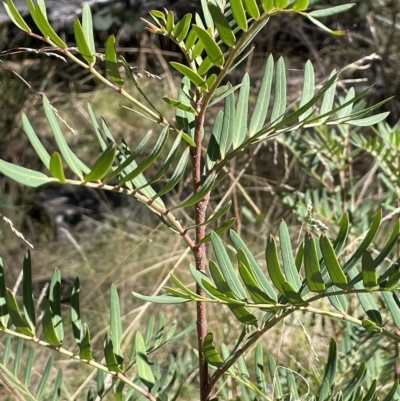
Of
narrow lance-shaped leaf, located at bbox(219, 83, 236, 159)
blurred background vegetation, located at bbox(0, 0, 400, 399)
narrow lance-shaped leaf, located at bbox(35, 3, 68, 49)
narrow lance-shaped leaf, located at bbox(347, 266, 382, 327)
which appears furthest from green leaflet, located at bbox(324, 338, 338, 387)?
blurred background vegetation, located at bbox(0, 0, 400, 399)

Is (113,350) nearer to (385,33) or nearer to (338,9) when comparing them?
(338,9)

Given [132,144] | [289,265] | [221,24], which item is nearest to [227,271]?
[289,265]

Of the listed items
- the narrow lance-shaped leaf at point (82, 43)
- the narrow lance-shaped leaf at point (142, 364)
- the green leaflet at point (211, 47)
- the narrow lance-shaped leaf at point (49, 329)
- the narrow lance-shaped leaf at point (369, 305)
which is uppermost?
the narrow lance-shaped leaf at point (82, 43)

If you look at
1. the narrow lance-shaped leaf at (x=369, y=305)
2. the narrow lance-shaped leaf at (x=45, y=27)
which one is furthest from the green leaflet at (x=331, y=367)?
the narrow lance-shaped leaf at (x=45, y=27)

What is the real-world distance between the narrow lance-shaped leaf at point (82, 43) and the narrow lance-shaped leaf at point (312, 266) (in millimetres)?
159

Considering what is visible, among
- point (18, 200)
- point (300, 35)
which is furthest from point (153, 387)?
point (300, 35)

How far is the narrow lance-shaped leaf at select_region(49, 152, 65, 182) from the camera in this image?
238 mm

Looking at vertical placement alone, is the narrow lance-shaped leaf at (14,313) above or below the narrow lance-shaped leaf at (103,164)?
below

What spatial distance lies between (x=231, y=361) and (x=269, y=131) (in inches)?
5.9

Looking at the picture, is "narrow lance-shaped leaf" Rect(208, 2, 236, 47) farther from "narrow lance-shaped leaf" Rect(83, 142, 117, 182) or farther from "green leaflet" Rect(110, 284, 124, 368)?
"green leaflet" Rect(110, 284, 124, 368)

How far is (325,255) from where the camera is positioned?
0.93ft

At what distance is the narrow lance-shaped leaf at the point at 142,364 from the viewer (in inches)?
14.8

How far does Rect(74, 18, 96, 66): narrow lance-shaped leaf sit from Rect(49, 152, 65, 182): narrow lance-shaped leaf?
3.2 inches

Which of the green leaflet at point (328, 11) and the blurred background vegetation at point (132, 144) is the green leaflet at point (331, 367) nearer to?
the green leaflet at point (328, 11)
